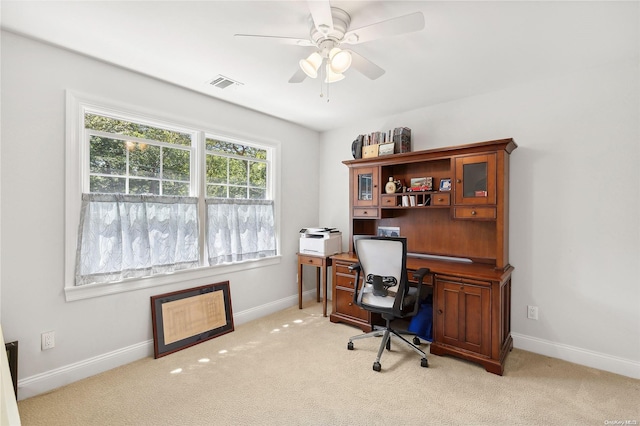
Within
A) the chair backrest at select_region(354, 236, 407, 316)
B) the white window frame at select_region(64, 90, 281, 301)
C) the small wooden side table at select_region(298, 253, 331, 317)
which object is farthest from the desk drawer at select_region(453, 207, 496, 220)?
the white window frame at select_region(64, 90, 281, 301)

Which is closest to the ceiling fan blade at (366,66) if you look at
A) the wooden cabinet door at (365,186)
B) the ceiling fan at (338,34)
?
the ceiling fan at (338,34)

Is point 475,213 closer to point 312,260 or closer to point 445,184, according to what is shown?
point 445,184

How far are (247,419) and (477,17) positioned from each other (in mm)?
2939

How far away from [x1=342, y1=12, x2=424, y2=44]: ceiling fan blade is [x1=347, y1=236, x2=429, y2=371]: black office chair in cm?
158

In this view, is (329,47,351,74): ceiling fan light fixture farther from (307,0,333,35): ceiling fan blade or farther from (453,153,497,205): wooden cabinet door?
(453,153,497,205): wooden cabinet door

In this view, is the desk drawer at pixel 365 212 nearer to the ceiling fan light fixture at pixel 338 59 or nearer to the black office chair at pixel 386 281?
the black office chair at pixel 386 281

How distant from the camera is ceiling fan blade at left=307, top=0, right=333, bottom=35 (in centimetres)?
148

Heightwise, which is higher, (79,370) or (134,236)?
(134,236)

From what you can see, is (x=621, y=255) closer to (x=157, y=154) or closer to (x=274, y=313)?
(x=274, y=313)

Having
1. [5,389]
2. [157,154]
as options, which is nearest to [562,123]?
[157,154]

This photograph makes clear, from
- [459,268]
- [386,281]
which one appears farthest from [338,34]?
[459,268]

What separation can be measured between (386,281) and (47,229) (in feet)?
8.98

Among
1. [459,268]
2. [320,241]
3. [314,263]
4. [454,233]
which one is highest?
[454,233]

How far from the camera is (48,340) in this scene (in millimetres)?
2223
